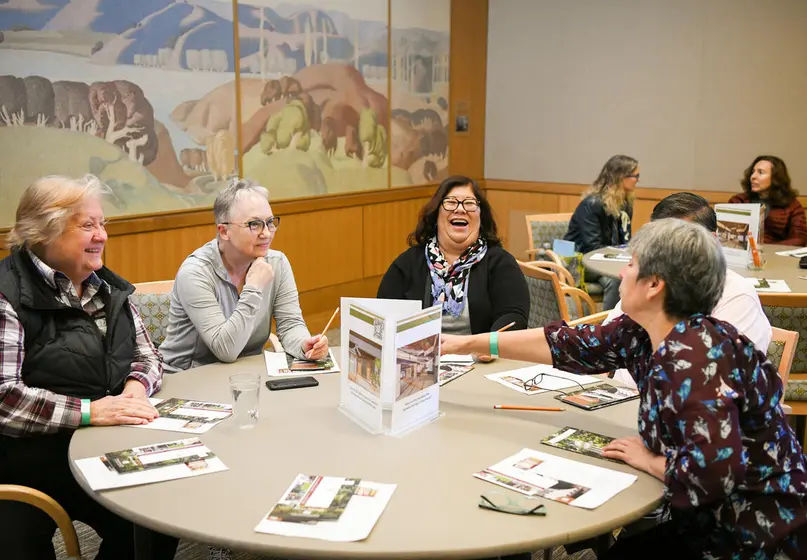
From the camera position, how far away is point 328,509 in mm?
1801

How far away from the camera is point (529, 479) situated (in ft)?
6.48

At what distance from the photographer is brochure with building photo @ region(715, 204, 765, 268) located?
16.3 feet

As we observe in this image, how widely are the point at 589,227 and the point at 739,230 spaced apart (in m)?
1.43

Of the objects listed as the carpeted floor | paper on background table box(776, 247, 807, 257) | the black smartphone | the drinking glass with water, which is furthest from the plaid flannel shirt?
paper on background table box(776, 247, 807, 257)

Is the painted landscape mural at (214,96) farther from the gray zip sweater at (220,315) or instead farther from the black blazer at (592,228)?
the gray zip sweater at (220,315)

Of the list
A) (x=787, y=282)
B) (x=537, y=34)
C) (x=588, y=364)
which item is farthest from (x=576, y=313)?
(x=537, y=34)

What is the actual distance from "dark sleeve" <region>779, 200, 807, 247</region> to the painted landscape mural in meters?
3.46

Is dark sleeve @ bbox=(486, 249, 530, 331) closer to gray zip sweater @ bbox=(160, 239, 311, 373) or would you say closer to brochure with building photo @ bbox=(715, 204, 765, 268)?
gray zip sweater @ bbox=(160, 239, 311, 373)

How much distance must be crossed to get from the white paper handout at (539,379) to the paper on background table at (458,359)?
17cm

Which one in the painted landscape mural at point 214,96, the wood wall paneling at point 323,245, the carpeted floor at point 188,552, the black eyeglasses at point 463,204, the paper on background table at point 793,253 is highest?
the painted landscape mural at point 214,96

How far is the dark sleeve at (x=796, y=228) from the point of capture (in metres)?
6.32

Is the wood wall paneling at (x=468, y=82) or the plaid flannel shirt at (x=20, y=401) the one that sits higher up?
the wood wall paneling at (x=468, y=82)

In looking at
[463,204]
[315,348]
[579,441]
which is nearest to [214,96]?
[463,204]

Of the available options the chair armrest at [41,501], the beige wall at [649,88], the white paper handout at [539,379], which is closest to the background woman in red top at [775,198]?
the beige wall at [649,88]
